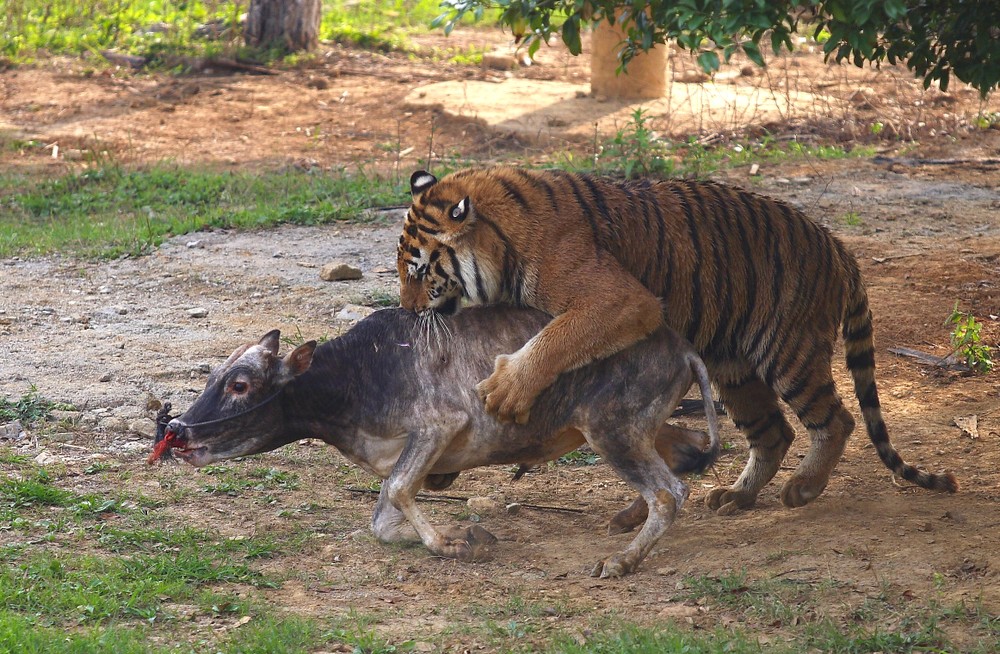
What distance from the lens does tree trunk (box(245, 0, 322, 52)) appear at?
17.4 m

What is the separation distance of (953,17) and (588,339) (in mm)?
2376

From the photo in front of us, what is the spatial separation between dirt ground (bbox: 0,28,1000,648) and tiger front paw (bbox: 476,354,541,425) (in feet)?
2.11

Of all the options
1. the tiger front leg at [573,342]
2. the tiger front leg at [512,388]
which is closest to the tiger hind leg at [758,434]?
the tiger front leg at [573,342]

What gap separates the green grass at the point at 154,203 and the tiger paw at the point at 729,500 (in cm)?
519

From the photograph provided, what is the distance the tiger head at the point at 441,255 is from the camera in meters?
5.52

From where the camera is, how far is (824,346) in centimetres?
595

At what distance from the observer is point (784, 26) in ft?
17.3

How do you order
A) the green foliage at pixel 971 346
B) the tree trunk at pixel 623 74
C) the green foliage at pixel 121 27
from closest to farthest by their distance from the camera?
the green foliage at pixel 971 346
the tree trunk at pixel 623 74
the green foliage at pixel 121 27

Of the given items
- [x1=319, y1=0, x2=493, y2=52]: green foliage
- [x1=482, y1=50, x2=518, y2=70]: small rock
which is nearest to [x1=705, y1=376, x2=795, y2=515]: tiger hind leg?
[x1=482, y1=50, x2=518, y2=70]: small rock

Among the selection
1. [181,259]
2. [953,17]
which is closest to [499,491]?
[953,17]

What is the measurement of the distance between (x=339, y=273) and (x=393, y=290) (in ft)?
1.75

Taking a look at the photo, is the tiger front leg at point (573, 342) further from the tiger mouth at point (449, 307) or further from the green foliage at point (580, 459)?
the green foliage at point (580, 459)

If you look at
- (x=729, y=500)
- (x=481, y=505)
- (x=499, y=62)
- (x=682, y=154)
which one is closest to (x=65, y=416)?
(x=481, y=505)

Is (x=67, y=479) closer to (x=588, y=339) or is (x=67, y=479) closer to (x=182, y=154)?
(x=588, y=339)
